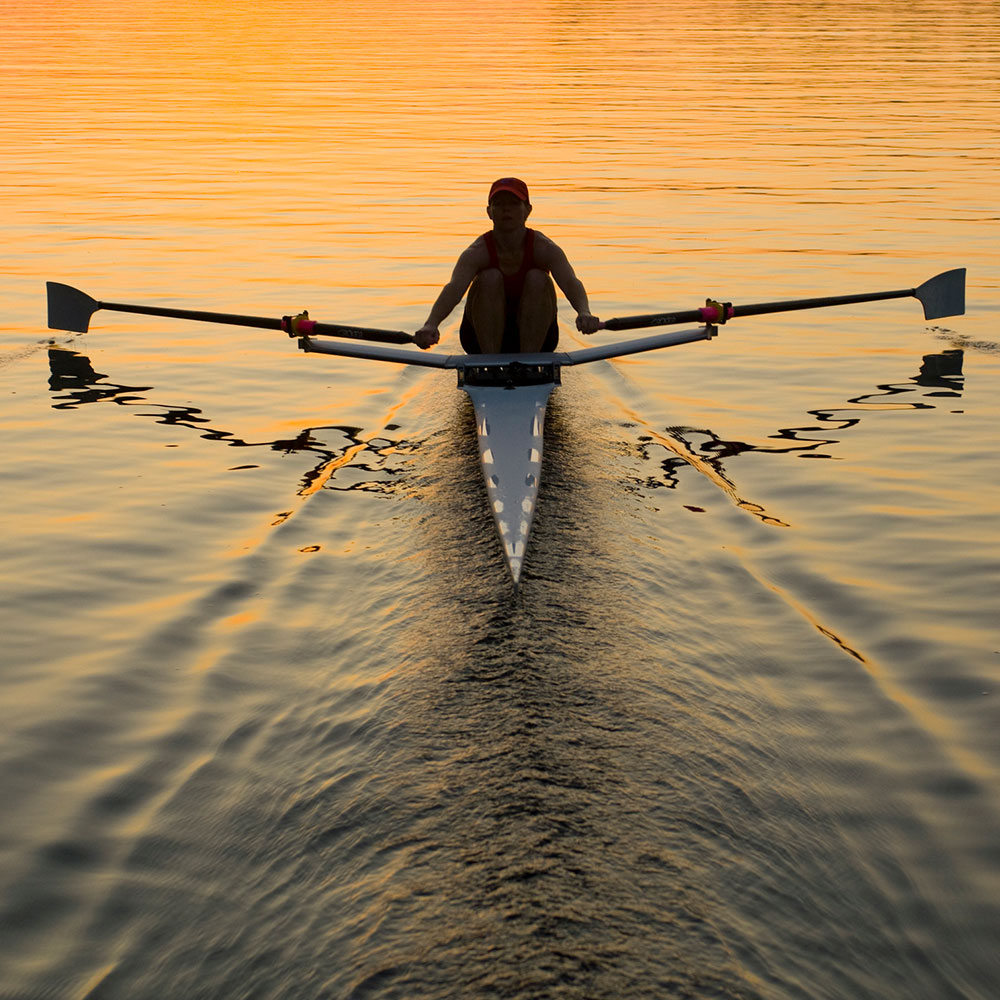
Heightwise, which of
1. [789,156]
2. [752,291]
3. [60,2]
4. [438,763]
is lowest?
[438,763]

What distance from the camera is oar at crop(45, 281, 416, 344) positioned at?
10438 mm

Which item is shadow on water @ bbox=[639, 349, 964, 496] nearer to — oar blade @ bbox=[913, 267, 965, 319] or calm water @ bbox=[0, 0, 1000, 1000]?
calm water @ bbox=[0, 0, 1000, 1000]

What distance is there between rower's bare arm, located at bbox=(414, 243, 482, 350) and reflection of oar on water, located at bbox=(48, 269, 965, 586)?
0.19 metres

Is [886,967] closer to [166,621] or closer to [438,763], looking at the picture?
[438,763]

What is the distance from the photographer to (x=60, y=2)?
104312 millimetres

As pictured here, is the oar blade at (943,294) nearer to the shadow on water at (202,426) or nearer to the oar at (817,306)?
the oar at (817,306)

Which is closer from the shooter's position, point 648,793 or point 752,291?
point 648,793

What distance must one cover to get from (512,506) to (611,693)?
2135 millimetres

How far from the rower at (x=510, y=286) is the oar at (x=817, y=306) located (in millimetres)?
576

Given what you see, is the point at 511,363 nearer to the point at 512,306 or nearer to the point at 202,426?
the point at 512,306

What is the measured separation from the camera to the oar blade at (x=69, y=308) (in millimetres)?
12414

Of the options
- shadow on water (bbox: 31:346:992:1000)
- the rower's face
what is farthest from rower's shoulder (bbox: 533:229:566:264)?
shadow on water (bbox: 31:346:992:1000)

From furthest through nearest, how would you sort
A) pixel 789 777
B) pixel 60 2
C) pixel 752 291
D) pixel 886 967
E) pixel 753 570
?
pixel 60 2 < pixel 752 291 < pixel 753 570 < pixel 789 777 < pixel 886 967

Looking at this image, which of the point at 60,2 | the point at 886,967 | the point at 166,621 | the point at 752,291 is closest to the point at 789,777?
the point at 886,967
